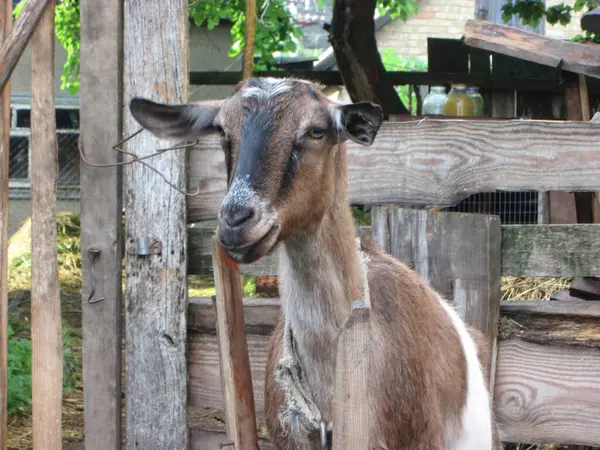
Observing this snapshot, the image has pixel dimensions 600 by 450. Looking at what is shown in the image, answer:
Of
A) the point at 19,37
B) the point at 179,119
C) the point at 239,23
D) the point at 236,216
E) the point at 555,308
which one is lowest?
the point at 555,308

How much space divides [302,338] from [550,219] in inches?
162

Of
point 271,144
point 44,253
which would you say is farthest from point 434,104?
point 271,144

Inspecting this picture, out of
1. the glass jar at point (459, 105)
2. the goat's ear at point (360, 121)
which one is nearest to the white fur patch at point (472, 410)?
the goat's ear at point (360, 121)

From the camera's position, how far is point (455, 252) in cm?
390

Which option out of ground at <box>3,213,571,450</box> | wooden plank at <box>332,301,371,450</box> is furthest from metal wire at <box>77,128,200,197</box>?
ground at <box>3,213,571,450</box>

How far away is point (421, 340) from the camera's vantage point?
358 cm

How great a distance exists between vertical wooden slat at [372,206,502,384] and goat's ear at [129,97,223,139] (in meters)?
0.90

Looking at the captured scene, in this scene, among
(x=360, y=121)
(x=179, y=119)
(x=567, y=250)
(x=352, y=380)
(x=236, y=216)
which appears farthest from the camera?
(x=567, y=250)

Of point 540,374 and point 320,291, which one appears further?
point 540,374

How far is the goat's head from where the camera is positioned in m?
2.92

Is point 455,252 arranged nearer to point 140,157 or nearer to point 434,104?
point 140,157

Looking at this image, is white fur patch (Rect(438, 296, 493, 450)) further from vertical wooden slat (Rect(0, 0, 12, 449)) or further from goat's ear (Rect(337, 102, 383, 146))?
vertical wooden slat (Rect(0, 0, 12, 449))

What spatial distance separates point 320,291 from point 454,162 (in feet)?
2.98

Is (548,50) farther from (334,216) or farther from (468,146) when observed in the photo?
(334,216)
